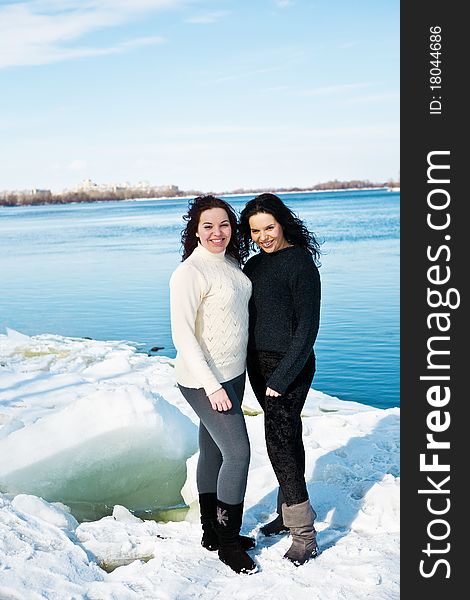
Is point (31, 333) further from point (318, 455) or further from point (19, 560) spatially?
point (19, 560)

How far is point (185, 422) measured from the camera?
5.11m

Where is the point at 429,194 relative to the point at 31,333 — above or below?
above

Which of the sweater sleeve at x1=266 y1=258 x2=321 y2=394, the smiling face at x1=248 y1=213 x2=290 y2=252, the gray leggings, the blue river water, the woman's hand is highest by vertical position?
the smiling face at x1=248 y1=213 x2=290 y2=252

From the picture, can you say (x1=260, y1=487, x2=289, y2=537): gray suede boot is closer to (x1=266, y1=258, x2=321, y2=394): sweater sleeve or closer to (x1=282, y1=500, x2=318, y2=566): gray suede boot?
(x1=282, y1=500, x2=318, y2=566): gray suede boot

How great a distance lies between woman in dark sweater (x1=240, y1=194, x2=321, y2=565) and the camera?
3266 millimetres

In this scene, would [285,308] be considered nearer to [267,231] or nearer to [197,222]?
[267,231]

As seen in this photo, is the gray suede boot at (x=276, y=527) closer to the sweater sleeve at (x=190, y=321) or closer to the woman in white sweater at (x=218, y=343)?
the woman in white sweater at (x=218, y=343)

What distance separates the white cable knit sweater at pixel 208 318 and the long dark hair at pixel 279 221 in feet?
0.60

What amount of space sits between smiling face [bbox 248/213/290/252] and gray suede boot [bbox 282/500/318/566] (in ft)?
3.76

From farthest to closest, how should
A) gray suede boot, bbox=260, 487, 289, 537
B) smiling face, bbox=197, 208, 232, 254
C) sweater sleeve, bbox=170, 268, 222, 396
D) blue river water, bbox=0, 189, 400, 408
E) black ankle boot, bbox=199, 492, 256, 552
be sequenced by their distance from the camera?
blue river water, bbox=0, 189, 400, 408 → gray suede boot, bbox=260, 487, 289, 537 → black ankle boot, bbox=199, 492, 256, 552 → smiling face, bbox=197, 208, 232, 254 → sweater sleeve, bbox=170, 268, 222, 396

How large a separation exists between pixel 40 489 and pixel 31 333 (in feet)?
28.7

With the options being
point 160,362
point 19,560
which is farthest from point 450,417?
point 160,362

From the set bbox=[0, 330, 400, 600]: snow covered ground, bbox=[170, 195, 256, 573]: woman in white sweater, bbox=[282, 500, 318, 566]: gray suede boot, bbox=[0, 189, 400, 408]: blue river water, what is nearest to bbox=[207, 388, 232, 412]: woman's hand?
bbox=[170, 195, 256, 573]: woman in white sweater

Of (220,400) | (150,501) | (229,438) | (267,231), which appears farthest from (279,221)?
(150,501)
